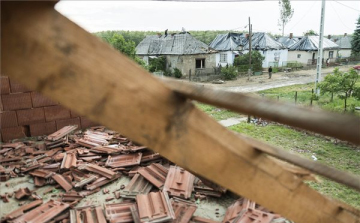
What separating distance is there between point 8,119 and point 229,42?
30.3 m

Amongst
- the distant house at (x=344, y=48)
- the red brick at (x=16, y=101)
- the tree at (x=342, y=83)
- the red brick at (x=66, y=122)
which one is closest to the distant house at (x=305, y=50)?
the distant house at (x=344, y=48)

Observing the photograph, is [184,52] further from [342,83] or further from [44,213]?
[44,213]

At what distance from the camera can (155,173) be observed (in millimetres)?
5551

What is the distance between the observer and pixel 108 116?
889 millimetres

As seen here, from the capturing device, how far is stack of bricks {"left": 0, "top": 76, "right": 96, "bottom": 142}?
7215mm

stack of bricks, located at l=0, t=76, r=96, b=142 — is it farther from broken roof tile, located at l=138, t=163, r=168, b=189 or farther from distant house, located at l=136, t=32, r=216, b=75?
distant house, located at l=136, t=32, r=216, b=75

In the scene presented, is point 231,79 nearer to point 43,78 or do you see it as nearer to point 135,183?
point 135,183

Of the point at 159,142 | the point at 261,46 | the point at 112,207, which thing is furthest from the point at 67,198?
the point at 261,46

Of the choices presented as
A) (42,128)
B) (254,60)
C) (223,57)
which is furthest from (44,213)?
(223,57)

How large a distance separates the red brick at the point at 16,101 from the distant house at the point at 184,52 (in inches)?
794

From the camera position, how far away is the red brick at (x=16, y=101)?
23.6 ft

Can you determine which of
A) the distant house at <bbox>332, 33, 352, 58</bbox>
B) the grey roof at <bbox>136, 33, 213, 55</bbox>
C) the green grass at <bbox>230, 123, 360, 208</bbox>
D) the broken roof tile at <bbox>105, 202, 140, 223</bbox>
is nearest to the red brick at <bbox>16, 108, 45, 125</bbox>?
the broken roof tile at <bbox>105, 202, 140, 223</bbox>

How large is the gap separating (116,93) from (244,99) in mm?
414

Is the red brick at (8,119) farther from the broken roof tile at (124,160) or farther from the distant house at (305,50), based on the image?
the distant house at (305,50)
